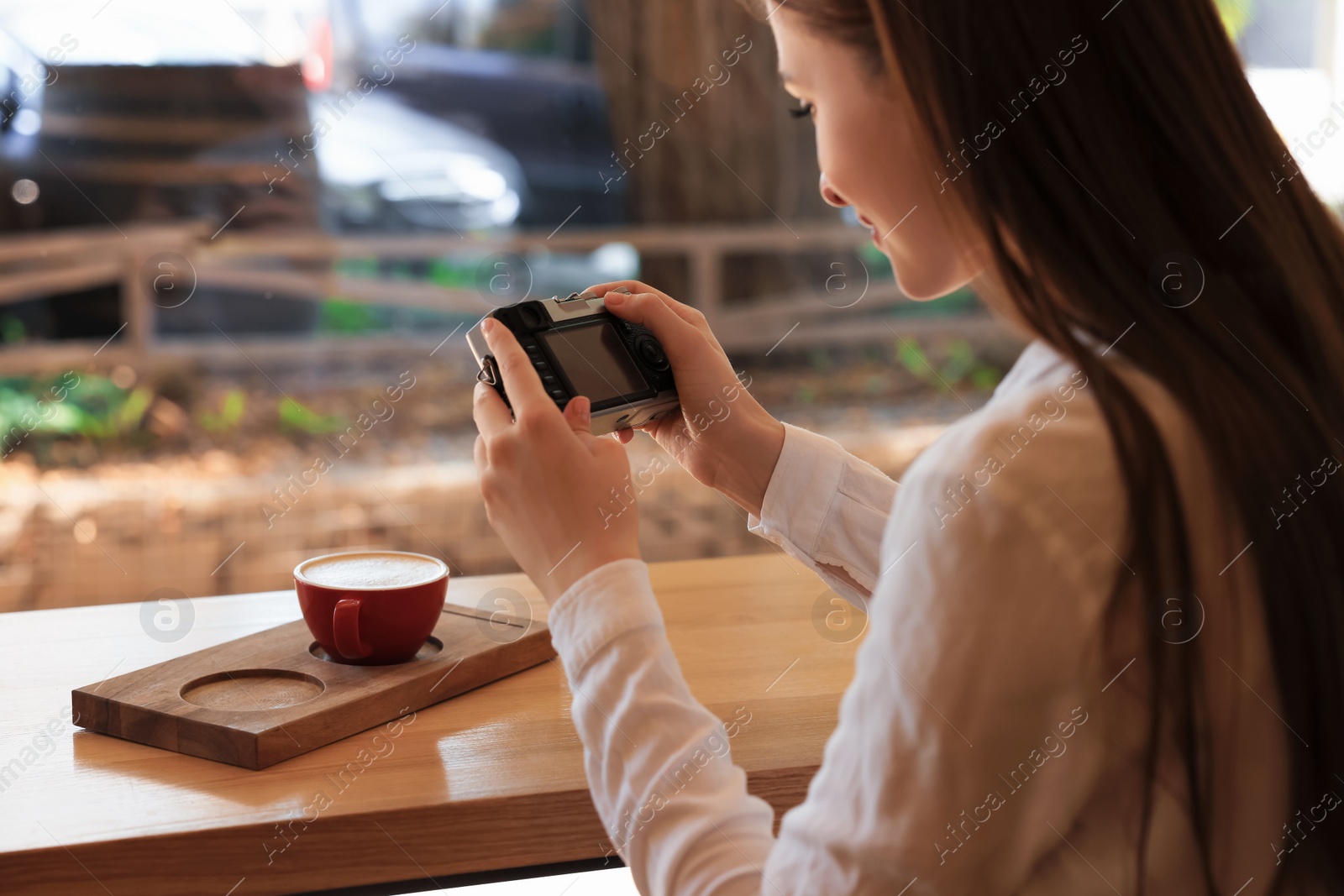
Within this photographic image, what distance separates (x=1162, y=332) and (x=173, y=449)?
10.8ft

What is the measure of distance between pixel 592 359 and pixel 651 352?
0.27 feet

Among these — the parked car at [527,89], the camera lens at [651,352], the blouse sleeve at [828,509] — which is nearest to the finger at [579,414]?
the camera lens at [651,352]

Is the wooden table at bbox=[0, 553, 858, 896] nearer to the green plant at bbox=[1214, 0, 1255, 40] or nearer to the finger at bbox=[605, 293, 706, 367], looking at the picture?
the finger at bbox=[605, 293, 706, 367]

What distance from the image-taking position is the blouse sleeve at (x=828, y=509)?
1.00m

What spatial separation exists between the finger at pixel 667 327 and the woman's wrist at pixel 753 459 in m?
0.08

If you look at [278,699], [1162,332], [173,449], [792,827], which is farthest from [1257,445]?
[173,449]

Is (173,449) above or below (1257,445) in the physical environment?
above

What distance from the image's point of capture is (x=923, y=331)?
418 cm

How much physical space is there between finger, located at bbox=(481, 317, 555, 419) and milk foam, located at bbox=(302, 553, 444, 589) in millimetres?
188

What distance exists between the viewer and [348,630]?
33.9 inches

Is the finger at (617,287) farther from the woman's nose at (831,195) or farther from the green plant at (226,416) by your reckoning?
the green plant at (226,416)

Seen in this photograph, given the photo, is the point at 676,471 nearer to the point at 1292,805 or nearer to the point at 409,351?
the point at 1292,805

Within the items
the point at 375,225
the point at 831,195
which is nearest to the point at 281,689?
the point at 831,195

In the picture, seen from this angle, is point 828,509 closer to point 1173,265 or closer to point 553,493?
point 553,493
